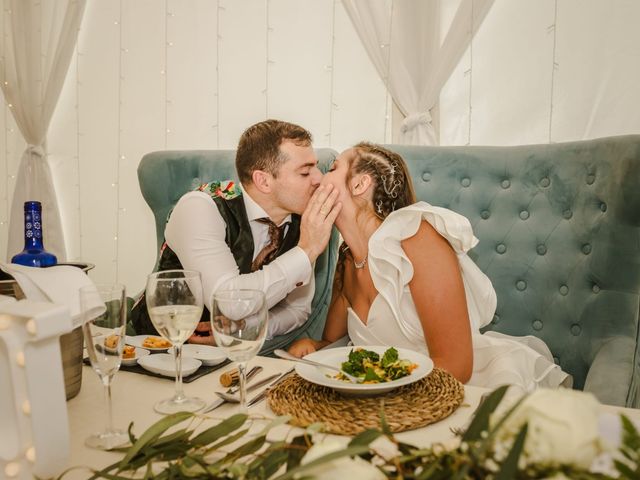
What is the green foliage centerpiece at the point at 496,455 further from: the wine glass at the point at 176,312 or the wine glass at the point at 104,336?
the wine glass at the point at 176,312

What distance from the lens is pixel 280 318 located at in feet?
7.38

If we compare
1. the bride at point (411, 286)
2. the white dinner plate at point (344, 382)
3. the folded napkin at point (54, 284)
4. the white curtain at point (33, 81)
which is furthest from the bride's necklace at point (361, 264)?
the white curtain at point (33, 81)

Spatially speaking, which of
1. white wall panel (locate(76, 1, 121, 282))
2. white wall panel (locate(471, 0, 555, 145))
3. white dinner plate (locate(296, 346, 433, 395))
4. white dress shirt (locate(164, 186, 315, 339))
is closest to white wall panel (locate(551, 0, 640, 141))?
white wall panel (locate(471, 0, 555, 145))

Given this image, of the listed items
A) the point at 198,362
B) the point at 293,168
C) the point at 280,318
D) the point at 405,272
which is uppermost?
the point at 293,168

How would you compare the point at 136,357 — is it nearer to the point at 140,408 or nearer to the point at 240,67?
the point at 140,408

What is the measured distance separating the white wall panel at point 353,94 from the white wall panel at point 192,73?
84cm

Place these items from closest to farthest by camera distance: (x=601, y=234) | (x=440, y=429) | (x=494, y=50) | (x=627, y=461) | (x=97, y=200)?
(x=627, y=461) → (x=440, y=429) → (x=601, y=234) → (x=494, y=50) → (x=97, y=200)

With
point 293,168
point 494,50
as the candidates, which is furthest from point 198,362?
point 494,50

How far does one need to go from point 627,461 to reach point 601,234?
1674 millimetres

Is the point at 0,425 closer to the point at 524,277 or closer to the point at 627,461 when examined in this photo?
the point at 627,461

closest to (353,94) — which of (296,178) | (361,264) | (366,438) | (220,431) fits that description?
(296,178)

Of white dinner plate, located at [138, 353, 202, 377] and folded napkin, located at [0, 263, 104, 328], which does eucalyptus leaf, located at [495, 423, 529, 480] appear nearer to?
folded napkin, located at [0, 263, 104, 328]

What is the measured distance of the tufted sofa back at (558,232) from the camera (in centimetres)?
187

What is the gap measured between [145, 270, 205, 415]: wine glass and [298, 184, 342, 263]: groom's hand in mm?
992
